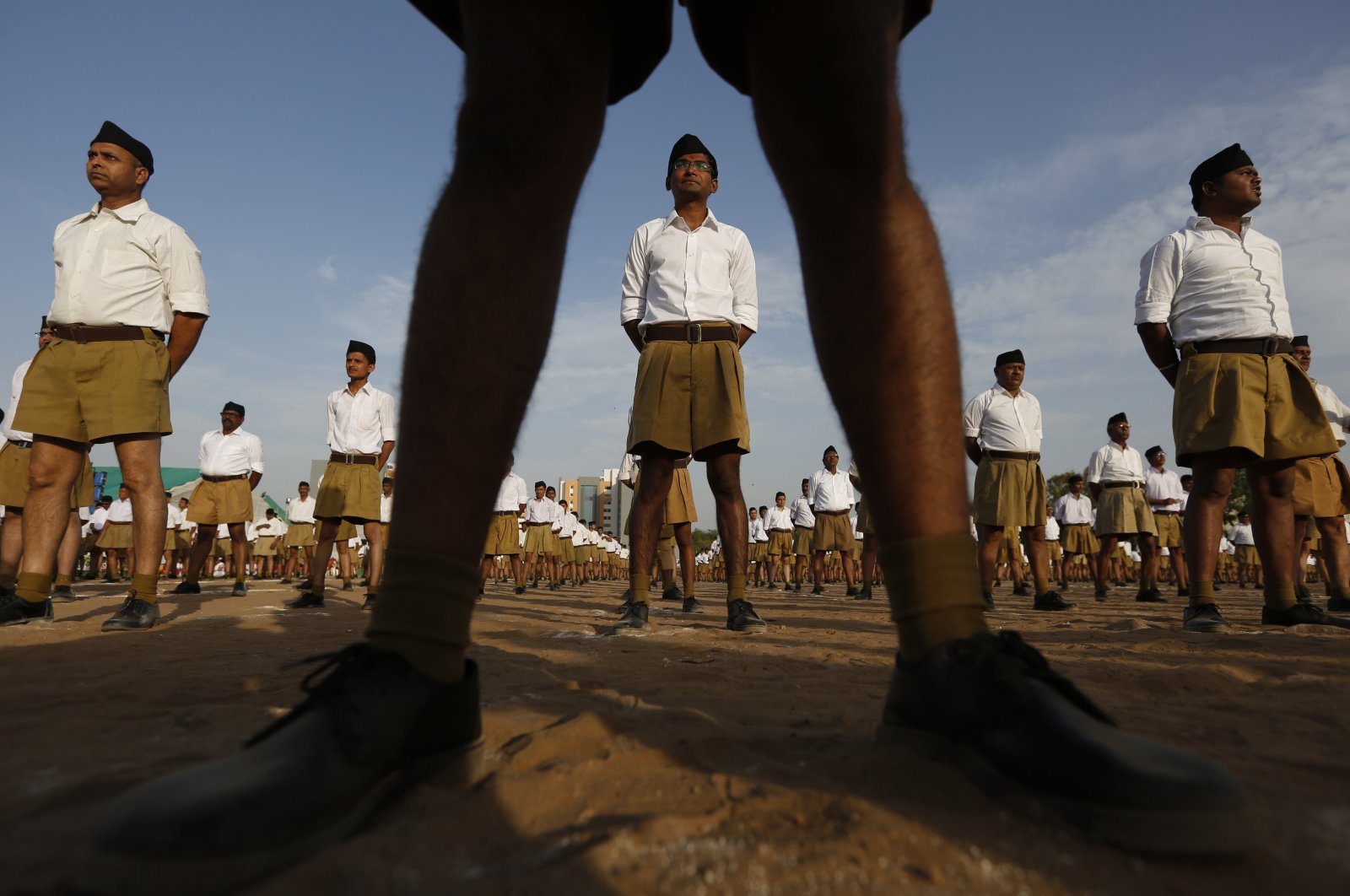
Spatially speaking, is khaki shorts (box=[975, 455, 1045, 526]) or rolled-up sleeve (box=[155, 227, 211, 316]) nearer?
rolled-up sleeve (box=[155, 227, 211, 316])

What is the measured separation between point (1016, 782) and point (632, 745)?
539 mm

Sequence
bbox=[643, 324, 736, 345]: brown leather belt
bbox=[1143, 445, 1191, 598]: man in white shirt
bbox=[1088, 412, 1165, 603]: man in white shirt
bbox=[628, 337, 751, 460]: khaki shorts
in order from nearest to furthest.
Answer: bbox=[628, 337, 751, 460]: khaki shorts
bbox=[643, 324, 736, 345]: brown leather belt
bbox=[1088, 412, 1165, 603]: man in white shirt
bbox=[1143, 445, 1191, 598]: man in white shirt

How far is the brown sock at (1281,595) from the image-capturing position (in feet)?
12.5

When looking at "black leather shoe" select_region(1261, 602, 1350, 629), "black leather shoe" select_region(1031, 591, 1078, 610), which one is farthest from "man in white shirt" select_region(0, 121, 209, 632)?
"black leather shoe" select_region(1031, 591, 1078, 610)

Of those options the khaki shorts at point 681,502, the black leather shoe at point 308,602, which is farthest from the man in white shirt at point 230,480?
the khaki shorts at point 681,502

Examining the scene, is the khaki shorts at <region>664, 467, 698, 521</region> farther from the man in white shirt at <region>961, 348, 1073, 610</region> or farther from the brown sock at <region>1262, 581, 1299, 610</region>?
the brown sock at <region>1262, 581, 1299, 610</region>

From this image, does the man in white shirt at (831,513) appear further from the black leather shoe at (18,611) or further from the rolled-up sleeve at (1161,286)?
the black leather shoe at (18,611)

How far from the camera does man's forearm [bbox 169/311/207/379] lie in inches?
165

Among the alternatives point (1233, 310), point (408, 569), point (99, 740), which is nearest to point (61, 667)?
point (99, 740)

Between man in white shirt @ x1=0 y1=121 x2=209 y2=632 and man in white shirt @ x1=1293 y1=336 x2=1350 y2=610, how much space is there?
7.36 m

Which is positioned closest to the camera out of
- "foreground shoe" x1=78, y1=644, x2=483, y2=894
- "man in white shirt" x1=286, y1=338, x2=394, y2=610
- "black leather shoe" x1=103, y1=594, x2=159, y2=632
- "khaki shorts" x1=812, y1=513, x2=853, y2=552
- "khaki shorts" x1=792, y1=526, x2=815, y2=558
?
"foreground shoe" x1=78, y1=644, x2=483, y2=894

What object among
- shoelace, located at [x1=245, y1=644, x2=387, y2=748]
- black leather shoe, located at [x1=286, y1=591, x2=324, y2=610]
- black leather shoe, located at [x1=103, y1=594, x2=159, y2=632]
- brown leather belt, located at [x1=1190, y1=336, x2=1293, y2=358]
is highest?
brown leather belt, located at [x1=1190, y1=336, x2=1293, y2=358]

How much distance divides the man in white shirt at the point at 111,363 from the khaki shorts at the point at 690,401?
2.36m

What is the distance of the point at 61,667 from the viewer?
211 cm
